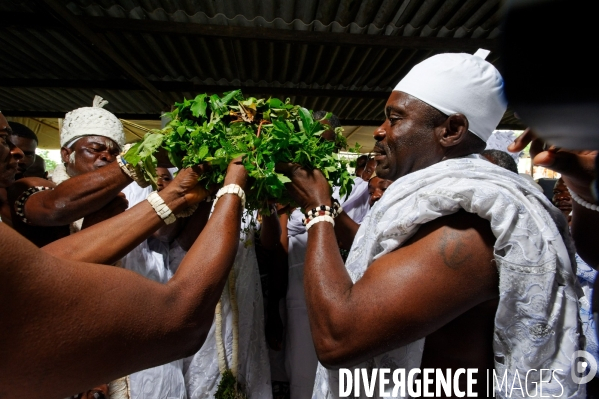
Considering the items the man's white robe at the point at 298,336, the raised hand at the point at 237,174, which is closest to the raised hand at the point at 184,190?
the raised hand at the point at 237,174

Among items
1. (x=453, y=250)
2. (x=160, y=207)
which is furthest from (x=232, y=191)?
(x=453, y=250)

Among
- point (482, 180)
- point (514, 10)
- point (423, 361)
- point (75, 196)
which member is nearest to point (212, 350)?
point (75, 196)

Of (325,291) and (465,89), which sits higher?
(465,89)

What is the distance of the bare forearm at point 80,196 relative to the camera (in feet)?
6.77

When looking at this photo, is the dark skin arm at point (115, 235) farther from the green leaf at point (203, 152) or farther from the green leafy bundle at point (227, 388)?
the green leafy bundle at point (227, 388)

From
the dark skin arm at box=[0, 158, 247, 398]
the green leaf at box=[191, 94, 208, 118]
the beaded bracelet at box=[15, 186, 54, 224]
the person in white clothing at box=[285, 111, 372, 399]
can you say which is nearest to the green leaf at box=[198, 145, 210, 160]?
the green leaf at box=[191, 94, 208, 118]

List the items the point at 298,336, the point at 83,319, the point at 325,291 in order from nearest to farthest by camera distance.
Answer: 1. the point at 83,319
2. the point at 325,291
3. the point at 298,336

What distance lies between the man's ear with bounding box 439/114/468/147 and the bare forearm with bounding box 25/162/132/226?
1.64 meters

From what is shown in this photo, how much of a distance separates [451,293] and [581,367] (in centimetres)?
58

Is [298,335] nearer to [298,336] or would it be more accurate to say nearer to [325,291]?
[298,336]

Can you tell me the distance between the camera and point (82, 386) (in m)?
1.05

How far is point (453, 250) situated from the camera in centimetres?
128

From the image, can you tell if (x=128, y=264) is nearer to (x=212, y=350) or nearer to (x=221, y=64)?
(x=212, y=350)

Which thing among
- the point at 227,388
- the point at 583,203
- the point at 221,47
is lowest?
the point at 227,388
